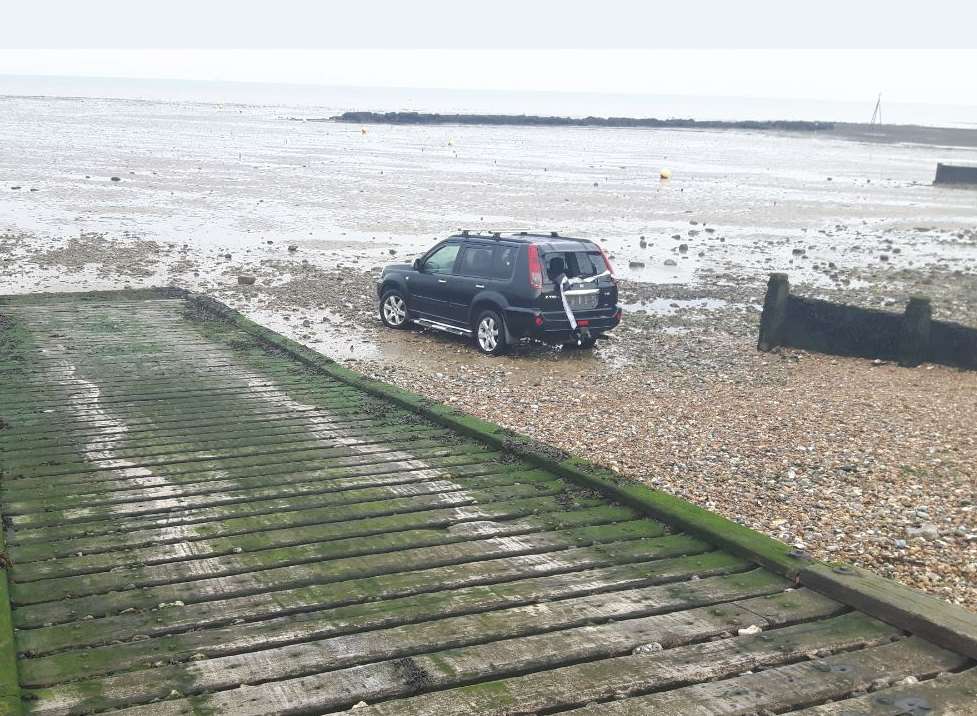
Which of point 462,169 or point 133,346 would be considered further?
point 462,169

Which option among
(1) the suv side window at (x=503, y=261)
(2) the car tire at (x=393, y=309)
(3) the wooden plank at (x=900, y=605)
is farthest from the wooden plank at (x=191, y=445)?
(2) the car tire at (x=393, y=309)

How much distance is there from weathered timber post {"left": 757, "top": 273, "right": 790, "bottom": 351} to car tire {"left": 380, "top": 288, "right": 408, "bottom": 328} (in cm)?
672

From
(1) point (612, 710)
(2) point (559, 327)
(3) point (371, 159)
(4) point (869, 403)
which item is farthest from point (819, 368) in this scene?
(3) point (371, 159)

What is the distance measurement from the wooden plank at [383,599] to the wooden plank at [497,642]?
15 cm

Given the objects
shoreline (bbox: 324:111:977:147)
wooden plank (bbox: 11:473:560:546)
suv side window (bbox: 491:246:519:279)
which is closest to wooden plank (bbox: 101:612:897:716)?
wooden plank (bbox: 11:473:560:546)

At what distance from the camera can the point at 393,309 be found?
20156mm

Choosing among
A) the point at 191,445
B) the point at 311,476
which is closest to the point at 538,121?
the point at 191,445

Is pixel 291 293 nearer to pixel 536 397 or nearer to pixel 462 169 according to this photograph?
pixel 536 397

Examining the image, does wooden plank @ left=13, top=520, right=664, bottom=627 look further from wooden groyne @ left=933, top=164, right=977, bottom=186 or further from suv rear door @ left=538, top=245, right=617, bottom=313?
wooden groyne @ left=933, top=164, right=977, bottom=186

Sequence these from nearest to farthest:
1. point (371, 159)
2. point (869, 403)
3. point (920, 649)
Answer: point (920, 649) → point (869, 403) → point (371, 159)

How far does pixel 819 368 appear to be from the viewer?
57.8 feet

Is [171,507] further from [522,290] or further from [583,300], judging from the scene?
[583,300]

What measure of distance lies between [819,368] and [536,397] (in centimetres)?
561

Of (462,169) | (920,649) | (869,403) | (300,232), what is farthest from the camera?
(462,169)
